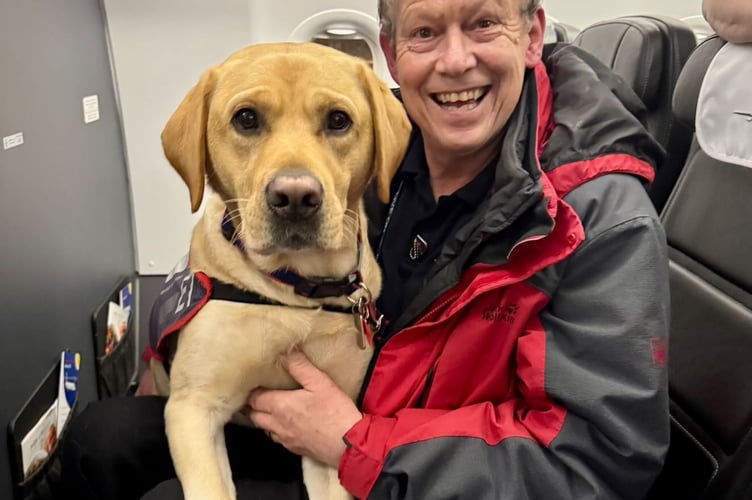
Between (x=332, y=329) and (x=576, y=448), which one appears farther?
(x=332, y=329)

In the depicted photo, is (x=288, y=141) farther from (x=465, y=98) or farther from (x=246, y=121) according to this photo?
(x=465, y=98)

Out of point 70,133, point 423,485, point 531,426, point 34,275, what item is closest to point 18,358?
point 34,275

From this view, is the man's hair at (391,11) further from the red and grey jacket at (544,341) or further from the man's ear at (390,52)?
the red and grey jacket at (544,341)

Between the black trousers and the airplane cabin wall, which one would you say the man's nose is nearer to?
the black trousers

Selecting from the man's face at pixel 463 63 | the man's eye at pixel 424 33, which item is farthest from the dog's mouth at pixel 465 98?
the man's eye at pixel 424 33

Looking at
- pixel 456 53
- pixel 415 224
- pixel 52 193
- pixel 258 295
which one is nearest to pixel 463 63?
pixel 456 53

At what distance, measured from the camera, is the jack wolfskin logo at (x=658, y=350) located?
Result: 3.07 ft

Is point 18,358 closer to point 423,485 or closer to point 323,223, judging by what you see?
point 323,223

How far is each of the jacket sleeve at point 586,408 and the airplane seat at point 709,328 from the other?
0.55 ft

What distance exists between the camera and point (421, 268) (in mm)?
1267

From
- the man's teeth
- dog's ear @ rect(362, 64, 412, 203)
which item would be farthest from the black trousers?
the man's teeth

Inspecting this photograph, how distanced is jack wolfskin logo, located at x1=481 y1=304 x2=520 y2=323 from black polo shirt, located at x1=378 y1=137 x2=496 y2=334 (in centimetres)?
21

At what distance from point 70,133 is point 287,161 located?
1316 mm

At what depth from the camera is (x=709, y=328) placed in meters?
1.14
